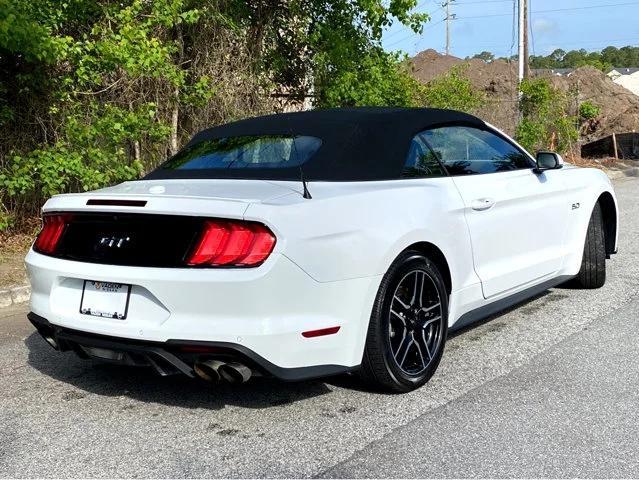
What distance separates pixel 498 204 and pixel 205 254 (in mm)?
2187

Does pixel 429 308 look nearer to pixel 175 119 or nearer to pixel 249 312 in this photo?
pixel 249 312

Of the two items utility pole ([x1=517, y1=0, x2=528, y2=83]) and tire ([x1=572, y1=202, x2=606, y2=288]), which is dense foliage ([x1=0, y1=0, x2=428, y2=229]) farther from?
utility pole ([x1=517, y1=0, x2=528, y2=83])

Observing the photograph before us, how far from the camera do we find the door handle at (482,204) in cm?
469

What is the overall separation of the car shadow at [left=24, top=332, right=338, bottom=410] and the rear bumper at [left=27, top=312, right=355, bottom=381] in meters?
0.40

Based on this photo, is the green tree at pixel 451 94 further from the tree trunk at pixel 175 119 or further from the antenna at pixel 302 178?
the antenna at pixel 302 178

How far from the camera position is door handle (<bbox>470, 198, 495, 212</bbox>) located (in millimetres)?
4691

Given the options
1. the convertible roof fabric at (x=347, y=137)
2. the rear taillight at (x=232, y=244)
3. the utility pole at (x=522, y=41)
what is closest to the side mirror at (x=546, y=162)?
the convertible roof fabric at (x=347, y=137)

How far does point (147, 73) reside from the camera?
859 cm

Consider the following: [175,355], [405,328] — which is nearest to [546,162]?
Result: [405,328]

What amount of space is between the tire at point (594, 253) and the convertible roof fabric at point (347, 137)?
1.84m

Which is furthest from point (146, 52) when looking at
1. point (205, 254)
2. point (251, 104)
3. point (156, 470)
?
point (156, 470)

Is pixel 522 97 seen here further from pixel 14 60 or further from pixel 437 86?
pixel 14 60

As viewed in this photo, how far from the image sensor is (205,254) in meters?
3.53

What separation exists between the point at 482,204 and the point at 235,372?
1998mm
